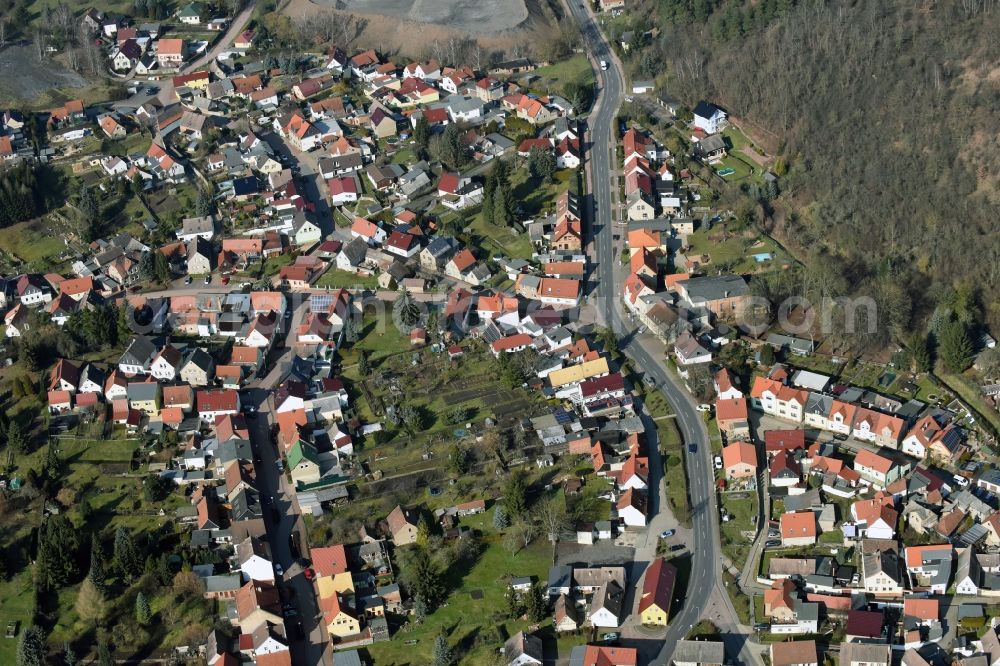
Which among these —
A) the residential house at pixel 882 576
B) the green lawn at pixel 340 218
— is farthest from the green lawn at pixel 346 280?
the residential house at pixel 882 576

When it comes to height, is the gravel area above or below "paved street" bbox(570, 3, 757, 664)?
below

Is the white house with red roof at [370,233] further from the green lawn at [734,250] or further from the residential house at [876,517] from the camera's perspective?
the residential house at [876,517]

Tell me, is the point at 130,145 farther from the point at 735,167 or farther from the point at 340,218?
the point at 735,167

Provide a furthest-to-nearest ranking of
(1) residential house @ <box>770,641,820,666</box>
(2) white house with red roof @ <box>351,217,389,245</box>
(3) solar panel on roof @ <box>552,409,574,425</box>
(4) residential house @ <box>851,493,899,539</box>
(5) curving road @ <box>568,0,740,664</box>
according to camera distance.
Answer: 1. (2) white house with red roof @ <box>351,217,389,245</box>
2. (3) solar panel on roof @ <box>552,409,574,425</box>
3. (4) residential house @ <box>851,493,899,539</box>
4. (5) curving road @ <box>568,0,740,664</box>
5. (1) residential house @ <box>770,641,820,666</box>

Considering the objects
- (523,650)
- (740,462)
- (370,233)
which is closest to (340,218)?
(370,233)

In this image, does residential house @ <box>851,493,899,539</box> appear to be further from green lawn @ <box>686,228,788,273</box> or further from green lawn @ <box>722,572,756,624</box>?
green lawn @ <box>686,228,788,273</box>

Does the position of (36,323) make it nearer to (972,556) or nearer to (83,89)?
(83,89)

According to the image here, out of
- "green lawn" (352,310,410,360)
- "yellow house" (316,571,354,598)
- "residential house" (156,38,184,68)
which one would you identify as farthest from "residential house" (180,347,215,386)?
"residential house" (156,38,184,68)
